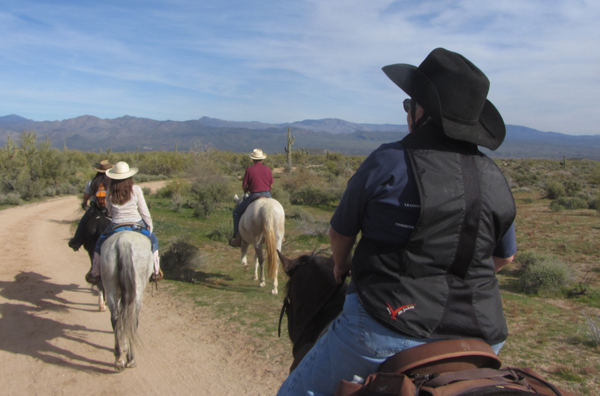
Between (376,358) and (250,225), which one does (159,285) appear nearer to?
(250,225)

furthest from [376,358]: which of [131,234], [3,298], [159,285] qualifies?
[3,298]

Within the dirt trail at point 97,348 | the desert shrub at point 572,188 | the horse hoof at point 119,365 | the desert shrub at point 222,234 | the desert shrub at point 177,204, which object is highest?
the desert shrub at point 572,188

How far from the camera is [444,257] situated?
1.50m

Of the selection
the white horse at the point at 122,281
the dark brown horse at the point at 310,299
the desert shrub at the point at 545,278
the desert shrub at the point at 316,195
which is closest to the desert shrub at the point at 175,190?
the desert shrub at the point at 316,195

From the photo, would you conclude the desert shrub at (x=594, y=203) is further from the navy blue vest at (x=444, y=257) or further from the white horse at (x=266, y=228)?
the navy blue vest at (x=444, y=257)

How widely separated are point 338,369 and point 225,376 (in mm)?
3320

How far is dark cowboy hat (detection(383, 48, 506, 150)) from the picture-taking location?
5.14 ft

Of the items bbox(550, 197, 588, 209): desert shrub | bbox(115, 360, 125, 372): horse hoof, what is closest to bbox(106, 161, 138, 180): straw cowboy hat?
bbox(115, 360, 125, 372): horse hoof

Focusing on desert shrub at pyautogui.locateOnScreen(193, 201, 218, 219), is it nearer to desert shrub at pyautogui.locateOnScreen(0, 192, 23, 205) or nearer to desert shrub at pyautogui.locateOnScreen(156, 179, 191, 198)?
desert shrub at pyautogui.locateOnScreen(156, 179, 191, 198)

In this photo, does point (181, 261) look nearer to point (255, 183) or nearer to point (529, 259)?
point (255, 183)

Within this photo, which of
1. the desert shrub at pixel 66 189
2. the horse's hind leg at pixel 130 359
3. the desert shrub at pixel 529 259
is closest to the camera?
the horse's hind leg at pixel 130 359

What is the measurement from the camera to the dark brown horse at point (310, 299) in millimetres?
2570

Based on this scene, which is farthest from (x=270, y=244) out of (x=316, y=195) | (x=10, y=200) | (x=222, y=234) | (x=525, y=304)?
(x=10, y=200)

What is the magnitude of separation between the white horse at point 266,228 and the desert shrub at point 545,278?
4600 mm
